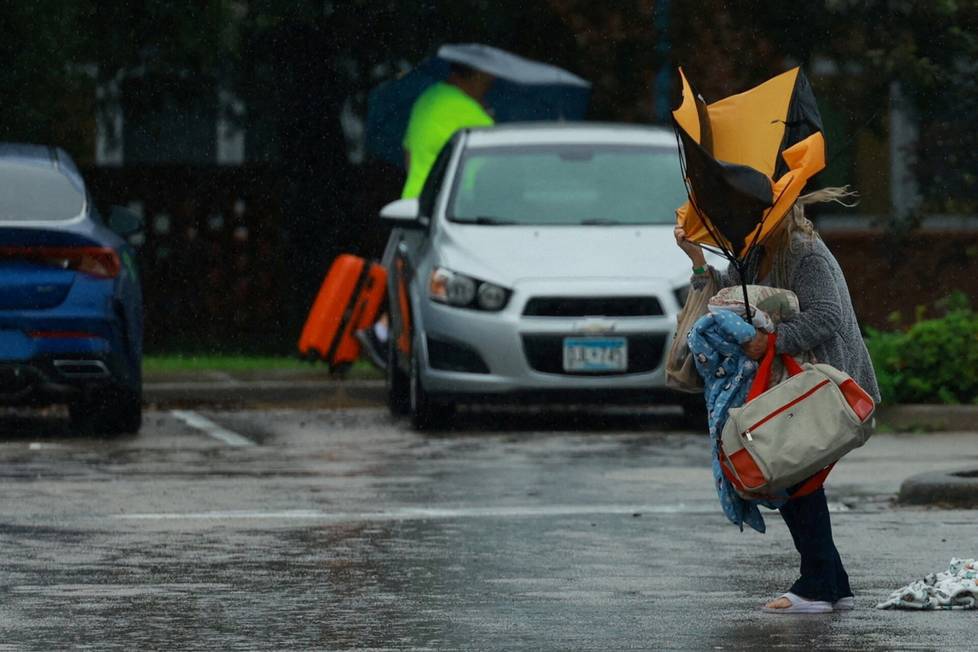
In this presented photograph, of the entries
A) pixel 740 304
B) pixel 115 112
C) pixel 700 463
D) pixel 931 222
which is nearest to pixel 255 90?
pixel 115 112

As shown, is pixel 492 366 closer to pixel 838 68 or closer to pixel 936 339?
pixel 936 339

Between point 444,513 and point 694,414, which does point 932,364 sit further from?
point 444,513

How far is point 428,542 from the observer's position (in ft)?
32.3

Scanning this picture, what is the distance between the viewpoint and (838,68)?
71.6 ft

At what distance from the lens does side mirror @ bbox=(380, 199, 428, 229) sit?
15273 mm

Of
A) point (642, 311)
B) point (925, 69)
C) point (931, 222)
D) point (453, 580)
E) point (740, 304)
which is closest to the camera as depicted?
point (740, 304)

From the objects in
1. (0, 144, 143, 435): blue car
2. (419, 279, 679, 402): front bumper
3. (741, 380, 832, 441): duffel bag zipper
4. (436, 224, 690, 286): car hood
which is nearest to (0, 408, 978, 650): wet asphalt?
(419, 279, 679, 402): front bumper

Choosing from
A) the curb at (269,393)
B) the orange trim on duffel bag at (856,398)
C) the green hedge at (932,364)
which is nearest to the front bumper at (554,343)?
Answer: the green hedge at (932,364)

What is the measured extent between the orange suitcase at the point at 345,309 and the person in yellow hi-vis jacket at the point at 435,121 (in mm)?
100

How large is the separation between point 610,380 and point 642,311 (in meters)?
0.41

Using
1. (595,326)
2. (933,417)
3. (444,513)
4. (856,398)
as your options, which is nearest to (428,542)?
(444,513)

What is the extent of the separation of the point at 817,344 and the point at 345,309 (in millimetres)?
10048

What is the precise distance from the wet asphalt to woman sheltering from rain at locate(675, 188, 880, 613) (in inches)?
4.0

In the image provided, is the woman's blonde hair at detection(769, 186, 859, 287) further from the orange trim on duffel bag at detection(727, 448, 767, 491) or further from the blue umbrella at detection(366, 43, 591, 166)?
the blue umbrella at detection(366, 43, 591, 166)
